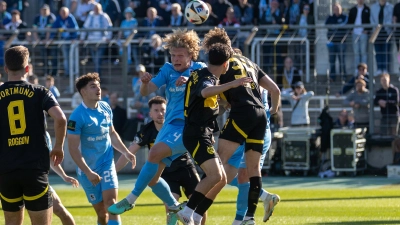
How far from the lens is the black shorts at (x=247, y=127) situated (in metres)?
9.09

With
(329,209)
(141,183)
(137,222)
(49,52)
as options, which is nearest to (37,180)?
(141,183)

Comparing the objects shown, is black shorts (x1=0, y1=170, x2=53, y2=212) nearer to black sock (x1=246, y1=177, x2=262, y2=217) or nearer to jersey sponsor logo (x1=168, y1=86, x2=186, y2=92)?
black sock (x1=246, y1=177, x2=262, y2=217)

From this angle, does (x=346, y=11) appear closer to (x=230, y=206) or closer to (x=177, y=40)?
(x=230, y=206)

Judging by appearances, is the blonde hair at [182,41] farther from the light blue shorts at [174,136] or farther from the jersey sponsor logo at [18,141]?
the jersey sponsor logo at [18,141]

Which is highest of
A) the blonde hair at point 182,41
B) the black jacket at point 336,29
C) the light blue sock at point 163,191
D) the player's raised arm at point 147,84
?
the black jacket at point 336,29

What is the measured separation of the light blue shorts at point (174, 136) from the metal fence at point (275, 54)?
31.5ft

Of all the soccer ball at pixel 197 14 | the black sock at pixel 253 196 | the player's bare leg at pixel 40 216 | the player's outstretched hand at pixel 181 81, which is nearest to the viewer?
the player's bare leg at pixel 40 216

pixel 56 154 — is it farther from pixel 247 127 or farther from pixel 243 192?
pixel 243 192

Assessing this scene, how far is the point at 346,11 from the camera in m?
21.5

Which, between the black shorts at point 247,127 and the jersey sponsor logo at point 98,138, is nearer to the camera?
the black shorts at point 247,127

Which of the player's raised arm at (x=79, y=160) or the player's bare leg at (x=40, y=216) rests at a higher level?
the player's raised arm at (x=79, y=160)

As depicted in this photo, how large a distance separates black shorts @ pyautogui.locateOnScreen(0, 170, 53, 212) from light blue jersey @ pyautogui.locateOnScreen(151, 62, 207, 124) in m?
2.45

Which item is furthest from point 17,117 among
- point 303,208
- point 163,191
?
point 303,208

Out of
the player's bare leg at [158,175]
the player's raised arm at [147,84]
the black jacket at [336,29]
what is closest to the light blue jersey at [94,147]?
the player's bare leg at [158,175]
